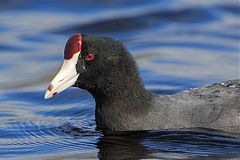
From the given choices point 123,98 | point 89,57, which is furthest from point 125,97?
point 89,57

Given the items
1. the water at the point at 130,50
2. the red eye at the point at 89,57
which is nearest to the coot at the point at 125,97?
the red eye at the point at 89,57

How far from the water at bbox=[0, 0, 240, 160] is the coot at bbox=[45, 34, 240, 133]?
0.11 meters

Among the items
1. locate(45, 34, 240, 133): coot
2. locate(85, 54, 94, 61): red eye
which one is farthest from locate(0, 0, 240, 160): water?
locate(85, 54, 94, 61): red eye

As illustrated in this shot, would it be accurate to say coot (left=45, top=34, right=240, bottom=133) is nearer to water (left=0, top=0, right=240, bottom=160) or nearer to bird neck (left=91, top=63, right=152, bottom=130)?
bird neck (left=91, top=63, right=152, bottom=130)

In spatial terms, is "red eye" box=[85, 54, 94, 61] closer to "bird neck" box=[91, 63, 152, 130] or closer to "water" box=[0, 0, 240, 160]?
"bird neck" box=[91, 63, 152, 130]

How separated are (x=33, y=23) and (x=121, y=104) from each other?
247 inches

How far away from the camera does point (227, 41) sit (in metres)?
12.6

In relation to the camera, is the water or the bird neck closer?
the water

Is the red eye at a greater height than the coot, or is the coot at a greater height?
the red eye

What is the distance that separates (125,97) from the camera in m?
7.84

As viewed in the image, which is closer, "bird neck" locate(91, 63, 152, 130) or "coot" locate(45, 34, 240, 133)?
"coot" locate(45, 34, 240, 133)

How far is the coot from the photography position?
7.64 meters

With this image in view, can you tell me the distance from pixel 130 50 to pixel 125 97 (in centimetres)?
453

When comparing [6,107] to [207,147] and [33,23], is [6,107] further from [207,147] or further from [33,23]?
[33,23]
